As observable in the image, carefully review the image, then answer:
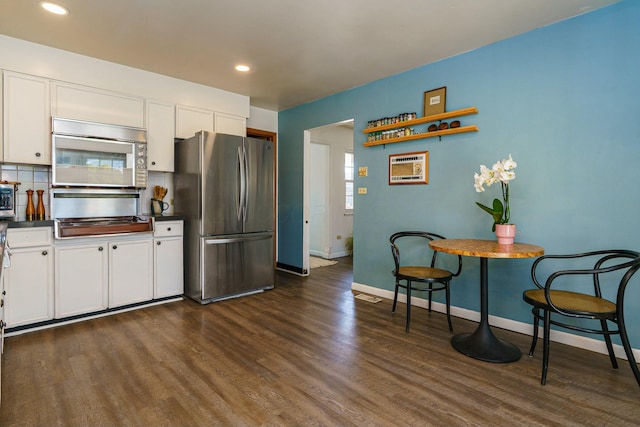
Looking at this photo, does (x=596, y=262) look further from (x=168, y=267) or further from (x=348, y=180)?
(x=348, y=180)

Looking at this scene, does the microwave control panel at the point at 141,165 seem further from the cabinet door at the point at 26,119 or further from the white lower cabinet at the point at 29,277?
the white lower cabinet at the point at 29,277

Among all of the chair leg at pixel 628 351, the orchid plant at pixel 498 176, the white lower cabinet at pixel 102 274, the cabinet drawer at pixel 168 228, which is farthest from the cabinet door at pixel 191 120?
the chair leg at pixel 628 351

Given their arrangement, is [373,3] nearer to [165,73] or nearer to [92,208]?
[165,73]

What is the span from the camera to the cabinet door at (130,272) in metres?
3.35

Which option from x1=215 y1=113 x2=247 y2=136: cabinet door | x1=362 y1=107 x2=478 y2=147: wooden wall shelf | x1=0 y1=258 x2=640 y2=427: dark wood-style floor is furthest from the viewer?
x1=215 y1=113 x2=247 y2=136: cabinet door

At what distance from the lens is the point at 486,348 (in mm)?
2562

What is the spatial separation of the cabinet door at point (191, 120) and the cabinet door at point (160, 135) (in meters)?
A: 0.07

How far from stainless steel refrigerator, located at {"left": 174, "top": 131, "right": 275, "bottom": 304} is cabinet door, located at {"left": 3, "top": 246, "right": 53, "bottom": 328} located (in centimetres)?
127

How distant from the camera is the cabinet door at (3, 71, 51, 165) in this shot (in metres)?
2.95

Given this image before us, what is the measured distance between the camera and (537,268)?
2.84m

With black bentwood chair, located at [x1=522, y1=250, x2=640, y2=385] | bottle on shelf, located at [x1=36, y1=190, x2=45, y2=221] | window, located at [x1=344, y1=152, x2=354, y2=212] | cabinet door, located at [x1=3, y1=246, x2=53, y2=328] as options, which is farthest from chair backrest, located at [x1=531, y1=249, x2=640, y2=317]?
window, located at [x1=344, y1=152, x2=354, y2=212]

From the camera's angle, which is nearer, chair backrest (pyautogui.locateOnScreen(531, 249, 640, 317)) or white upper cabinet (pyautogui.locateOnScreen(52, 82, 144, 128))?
chair backrest (pyautogui.locateOnScreen(531, 249, 640, 317))

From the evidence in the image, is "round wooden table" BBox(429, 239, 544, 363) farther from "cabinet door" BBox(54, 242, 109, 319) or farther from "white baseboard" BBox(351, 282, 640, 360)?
"cabinet door" BBox(54, 242, 109, 319)

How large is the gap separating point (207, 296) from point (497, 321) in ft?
9.54
